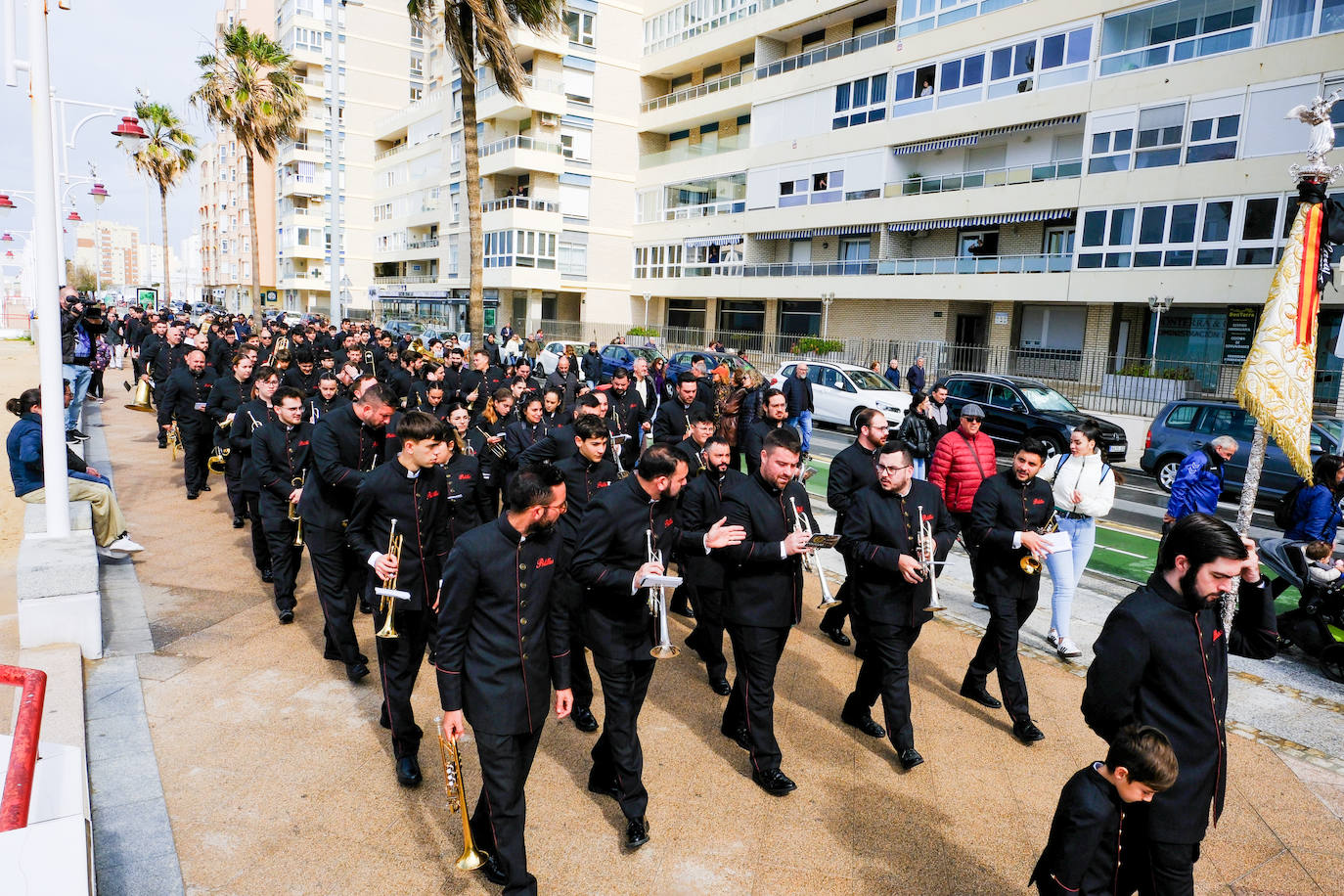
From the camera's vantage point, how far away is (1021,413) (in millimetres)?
18141

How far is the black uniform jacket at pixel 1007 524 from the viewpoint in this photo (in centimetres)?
570

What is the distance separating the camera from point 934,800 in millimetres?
4941

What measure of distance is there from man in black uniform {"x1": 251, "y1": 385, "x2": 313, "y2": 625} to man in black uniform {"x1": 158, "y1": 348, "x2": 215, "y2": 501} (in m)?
4.29

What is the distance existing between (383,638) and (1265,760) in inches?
228

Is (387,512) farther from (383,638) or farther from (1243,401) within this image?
(1243,401)

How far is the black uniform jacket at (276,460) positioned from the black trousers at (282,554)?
81mm

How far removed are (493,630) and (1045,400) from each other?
17.6 metres

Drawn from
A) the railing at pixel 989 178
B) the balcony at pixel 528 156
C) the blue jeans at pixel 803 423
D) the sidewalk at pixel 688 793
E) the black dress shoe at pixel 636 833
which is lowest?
the sidewalk at pixel 688 793

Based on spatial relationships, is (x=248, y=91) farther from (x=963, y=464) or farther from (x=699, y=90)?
(x=963, y=464)

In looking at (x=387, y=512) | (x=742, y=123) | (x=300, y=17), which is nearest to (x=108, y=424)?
(x=387, y=512)

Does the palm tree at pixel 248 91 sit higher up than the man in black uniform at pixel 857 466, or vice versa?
the palm tree at pixel 248 91

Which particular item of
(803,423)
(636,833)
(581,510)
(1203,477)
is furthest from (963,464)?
(803,423)

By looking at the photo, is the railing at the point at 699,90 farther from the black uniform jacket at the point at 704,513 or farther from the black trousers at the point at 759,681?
the black trousers at the point at 759,681

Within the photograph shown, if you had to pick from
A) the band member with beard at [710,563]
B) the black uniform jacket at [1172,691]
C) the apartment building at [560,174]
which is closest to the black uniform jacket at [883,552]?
the band member with beard at [710,563]
